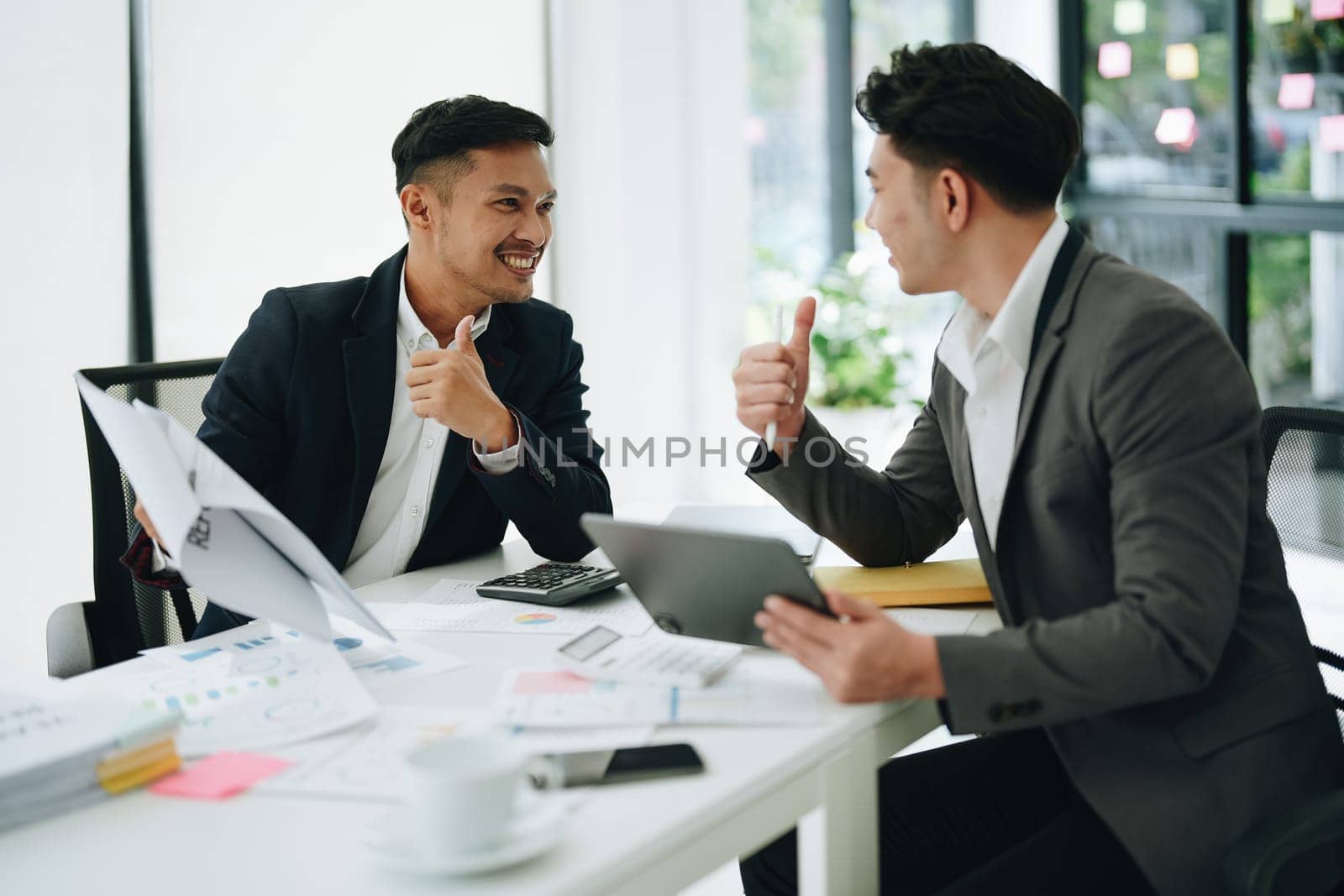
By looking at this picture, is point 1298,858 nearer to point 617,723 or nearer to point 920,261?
point 617,723

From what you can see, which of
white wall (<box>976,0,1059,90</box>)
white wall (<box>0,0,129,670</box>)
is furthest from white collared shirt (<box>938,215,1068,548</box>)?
white wall (<box>976,0,1059,90</box>)

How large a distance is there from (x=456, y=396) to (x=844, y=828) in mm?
857

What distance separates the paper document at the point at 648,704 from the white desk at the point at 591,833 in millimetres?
20

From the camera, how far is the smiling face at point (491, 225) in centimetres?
202

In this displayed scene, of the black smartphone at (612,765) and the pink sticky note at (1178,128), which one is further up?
the pink sticky note at (1178,128)

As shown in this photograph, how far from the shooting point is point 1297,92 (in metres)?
3.56

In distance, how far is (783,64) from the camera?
4.86 meters

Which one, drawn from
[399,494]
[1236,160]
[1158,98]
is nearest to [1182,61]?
[1158,98]

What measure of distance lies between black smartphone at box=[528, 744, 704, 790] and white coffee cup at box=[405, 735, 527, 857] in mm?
119

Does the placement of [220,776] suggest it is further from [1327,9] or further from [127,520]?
[1327,9]

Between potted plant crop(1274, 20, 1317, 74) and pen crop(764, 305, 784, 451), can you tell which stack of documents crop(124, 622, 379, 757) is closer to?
pen crop(764, 305, 784, 451)

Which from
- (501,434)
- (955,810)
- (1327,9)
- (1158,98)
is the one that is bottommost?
(955,810)

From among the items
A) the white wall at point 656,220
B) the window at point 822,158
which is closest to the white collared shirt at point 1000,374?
the white wall at point 656,220

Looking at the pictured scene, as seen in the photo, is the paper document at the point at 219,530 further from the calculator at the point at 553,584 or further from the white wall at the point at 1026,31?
the white wall at the point at 1026,31
